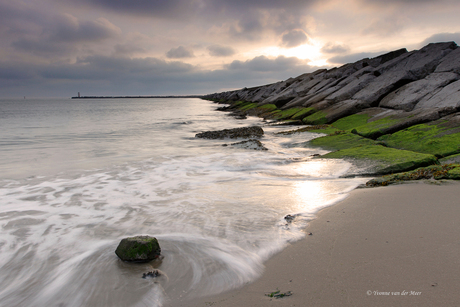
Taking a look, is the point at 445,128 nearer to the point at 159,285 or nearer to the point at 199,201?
the point at 199,201

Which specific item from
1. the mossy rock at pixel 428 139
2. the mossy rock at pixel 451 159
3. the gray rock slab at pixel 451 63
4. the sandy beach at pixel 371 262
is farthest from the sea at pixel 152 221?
the gray rock slab at pixel 451 63

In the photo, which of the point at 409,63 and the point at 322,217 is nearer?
the point at 322,217

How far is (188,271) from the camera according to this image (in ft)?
9.09

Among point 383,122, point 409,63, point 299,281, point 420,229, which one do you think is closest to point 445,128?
point 383,122

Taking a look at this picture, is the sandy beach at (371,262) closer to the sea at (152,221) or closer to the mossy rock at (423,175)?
the sea at (152,221)

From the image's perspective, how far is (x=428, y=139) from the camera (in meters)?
7.27

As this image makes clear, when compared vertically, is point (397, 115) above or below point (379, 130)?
above

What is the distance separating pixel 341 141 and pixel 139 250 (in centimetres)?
784

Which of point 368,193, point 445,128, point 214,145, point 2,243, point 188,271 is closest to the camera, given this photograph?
point 188,271

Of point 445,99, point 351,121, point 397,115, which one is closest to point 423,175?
point 397,115

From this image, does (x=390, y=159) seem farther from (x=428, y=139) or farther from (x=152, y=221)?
(x=152, y=221)

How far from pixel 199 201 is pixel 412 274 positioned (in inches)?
135

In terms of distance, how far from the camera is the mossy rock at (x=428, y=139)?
6.52m

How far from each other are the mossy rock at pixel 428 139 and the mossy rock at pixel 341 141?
26.2 inches
